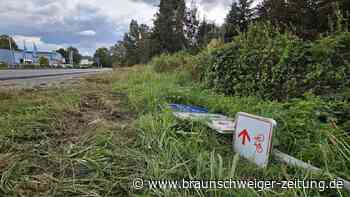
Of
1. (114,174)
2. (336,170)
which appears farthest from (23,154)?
(336,170)

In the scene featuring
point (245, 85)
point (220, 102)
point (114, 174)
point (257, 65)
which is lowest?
point (114, 174)

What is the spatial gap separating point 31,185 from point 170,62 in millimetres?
8158

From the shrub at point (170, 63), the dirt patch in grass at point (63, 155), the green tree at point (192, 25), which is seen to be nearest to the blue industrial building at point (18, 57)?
the green tree at point (192, 25)

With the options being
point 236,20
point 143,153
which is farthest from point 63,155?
point 236,20

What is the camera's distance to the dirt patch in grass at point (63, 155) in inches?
46.6

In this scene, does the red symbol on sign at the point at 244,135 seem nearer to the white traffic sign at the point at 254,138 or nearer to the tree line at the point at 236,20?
the white traffic sign at the point at 254,138

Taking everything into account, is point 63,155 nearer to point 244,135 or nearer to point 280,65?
point 244,135

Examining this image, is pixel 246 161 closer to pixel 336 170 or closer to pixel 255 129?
pixel 255 129

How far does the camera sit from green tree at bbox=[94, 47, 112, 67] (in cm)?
6506

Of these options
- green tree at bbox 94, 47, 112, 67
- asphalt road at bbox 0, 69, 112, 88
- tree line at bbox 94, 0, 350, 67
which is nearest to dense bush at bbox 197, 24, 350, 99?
tree line at bbox 94, 0, 350, 67

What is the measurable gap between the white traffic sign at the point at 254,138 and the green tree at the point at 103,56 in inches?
2636

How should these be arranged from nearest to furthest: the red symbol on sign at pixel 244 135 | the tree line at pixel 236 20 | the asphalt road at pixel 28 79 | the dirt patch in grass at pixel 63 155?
the dirt patch in grass at pixel 63 155 → the red symbol on sign at pixel 244 135 → the asphalt road at pixel 28 79 → the tree line at pixel 236 20

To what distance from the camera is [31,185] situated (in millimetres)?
1179

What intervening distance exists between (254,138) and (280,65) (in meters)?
1.84
